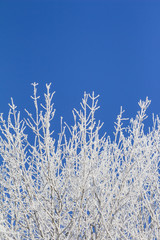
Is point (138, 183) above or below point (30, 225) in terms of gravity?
above

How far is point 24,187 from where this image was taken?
3994 millimetres

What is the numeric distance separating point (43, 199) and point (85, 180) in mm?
676

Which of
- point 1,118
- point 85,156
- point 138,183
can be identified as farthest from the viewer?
point 138,183

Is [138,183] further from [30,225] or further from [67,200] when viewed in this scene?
[30,225]

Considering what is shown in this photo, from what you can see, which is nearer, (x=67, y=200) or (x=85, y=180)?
(x=85, y=180)

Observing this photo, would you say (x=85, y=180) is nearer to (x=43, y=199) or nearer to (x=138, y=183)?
(x=43, y=199)

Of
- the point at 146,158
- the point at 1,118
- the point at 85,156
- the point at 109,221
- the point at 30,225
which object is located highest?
the point at 146,158

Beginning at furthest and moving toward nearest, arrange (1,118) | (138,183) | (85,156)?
(138,183) → (1,118) → (85,156)

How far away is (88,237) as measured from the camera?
13.2ft

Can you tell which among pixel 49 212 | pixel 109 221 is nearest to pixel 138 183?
pixel 109 221

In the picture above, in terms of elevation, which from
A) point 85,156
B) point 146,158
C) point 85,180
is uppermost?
point 146,158

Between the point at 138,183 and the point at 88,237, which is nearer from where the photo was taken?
the point at 88,237

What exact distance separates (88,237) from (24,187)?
1.14 m

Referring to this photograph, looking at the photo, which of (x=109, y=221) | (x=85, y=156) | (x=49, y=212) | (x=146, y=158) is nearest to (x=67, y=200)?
Result: (x=49, y=212)
